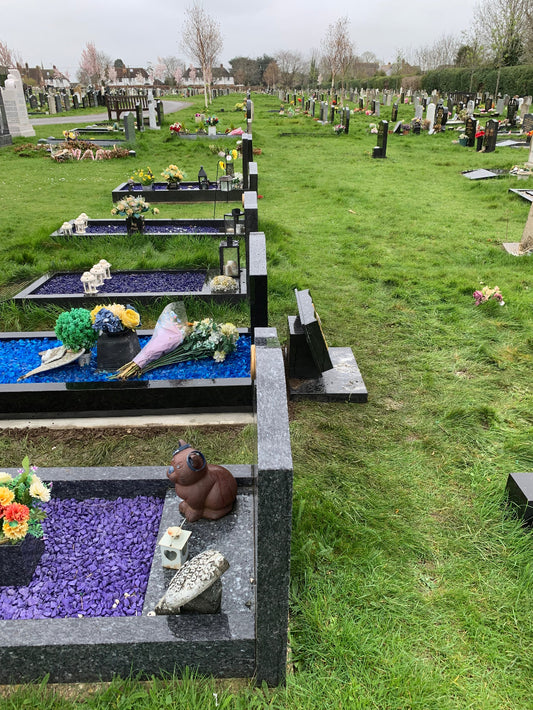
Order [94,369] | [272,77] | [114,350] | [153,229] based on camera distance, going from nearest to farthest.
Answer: [114,350], [94,369], [153,229], [272,77]

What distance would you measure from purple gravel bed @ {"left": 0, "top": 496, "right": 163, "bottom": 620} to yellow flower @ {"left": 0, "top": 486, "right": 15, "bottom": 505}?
49 cm

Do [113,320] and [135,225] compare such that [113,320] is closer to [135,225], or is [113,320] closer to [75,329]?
[75,329]

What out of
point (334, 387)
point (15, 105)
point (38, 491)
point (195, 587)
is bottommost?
point (334, 387)

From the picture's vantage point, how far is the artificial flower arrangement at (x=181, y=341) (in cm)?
498

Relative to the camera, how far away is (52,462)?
4051 mm

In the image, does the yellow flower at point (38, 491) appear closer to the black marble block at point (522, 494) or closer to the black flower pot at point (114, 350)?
the black flower pot at point (114, 350)

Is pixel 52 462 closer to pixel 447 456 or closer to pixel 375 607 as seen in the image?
pixel 375 607

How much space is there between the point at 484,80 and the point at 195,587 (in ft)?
143

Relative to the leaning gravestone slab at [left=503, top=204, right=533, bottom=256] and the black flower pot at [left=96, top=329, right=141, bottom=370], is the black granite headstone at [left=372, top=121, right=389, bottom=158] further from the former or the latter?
the black flower pot at [left=96, top=329, right=141, bottom=370]

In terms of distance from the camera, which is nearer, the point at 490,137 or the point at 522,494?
the point at 522,494

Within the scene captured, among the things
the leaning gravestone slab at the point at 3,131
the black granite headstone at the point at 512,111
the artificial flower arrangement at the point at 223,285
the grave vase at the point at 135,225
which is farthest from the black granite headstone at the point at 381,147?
the leaning gravestone slab at the point at 3,131

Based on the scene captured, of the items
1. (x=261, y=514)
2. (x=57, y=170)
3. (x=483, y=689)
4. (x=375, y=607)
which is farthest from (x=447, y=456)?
(x=57, y=170)

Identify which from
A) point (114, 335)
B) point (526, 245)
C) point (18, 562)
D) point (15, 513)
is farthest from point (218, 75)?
point (18, 562)

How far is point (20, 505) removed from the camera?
285 cm
